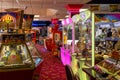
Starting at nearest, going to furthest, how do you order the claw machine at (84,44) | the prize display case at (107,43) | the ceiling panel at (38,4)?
the prize display case at (107,43) → the claw machine at (84,44) → the ceiling panel at (38,4)

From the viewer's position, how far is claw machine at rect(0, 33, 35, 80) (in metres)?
4.55

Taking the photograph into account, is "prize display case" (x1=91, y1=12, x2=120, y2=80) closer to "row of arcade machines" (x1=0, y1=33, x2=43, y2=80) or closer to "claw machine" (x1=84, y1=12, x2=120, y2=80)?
"claw machine" (x1=84, y1=12, x2=120, y2=80)

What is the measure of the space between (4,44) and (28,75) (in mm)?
806

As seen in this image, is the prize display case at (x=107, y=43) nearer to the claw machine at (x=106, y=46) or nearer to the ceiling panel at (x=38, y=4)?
the claw machine at (x=106, y=46)

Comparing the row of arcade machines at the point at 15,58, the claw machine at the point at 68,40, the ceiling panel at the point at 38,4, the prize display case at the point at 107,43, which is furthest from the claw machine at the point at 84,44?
the ceiling panel at the point at 38,4

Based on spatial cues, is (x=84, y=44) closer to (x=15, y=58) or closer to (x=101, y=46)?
(x=101, y=46)

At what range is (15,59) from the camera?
493cm

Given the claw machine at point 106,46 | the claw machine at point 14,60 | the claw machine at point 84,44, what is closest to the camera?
the claw machine at point 106,46

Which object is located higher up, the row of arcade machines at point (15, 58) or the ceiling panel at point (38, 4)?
the ceiling panel at point (38, 4)

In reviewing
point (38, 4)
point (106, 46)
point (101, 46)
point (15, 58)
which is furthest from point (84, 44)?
point (38, 4)

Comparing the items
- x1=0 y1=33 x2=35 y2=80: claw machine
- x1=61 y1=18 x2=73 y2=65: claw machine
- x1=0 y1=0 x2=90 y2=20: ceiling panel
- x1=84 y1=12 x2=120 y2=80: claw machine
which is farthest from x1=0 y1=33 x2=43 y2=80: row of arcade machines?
x1=0 y1=0 x2=90 y2=20: ceiling panel

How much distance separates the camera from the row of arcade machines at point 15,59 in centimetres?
456

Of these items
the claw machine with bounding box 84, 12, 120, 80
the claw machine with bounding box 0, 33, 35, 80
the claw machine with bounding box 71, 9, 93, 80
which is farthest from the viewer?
the claw machine with bounding box 71, 9, 93, 80

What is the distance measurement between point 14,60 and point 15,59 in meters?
0.04
